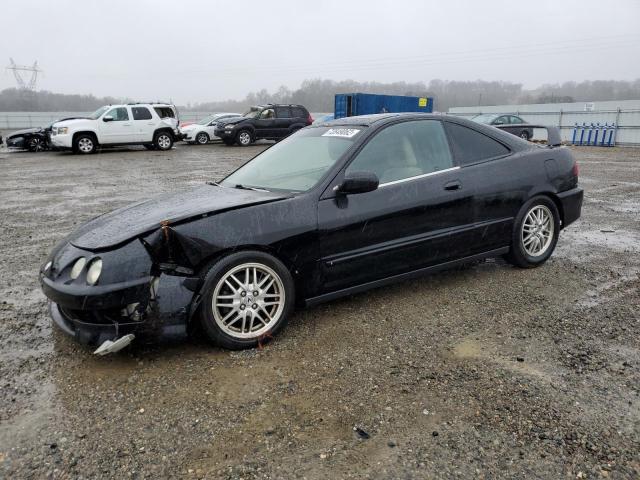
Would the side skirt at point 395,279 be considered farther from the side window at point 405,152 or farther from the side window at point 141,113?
the side window at point 141,113

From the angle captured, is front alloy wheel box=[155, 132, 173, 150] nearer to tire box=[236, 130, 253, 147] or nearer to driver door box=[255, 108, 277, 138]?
tire box=[236, 130, 253, 147]

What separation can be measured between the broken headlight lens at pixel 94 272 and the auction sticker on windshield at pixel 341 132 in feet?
6.69

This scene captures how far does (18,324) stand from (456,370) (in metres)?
3.08

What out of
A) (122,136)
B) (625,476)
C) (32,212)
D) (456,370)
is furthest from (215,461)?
(122,136)

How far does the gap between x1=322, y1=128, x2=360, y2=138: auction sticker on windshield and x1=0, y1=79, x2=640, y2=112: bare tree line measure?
55.0m

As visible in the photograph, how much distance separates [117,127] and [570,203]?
17.8m

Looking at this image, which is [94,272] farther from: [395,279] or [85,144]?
[85,144]

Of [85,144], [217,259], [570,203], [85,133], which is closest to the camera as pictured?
[217,259]

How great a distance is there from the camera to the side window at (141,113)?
63.4ft

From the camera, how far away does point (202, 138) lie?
24.4 metres

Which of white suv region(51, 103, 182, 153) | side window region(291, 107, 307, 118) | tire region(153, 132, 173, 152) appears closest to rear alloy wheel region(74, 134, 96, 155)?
white suv region(51, 103, 182, 153)

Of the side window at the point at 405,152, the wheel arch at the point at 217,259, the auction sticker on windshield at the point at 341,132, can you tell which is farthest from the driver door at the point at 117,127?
the wheel arch at the point at 217,259

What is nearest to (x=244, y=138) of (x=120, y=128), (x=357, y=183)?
(x=120, y=128)

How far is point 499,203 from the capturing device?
14.1ft
